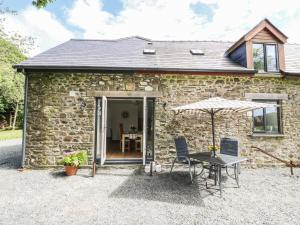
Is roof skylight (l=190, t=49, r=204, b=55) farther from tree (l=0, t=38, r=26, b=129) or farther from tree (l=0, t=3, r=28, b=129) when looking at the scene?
tree (l=0, t=38, r=26, b=129)

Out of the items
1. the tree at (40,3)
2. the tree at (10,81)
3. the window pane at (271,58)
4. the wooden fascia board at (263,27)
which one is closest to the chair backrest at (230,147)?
the window pane at (271,58)

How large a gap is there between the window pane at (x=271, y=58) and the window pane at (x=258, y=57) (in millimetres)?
237

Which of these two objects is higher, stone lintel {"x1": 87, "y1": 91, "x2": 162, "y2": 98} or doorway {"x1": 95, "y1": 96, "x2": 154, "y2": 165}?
stone lintel {"x1": 87, "y1": 91, "x2": 162, "y2": 98}

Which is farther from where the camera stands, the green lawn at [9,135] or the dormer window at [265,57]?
the green lawn at [9,135]

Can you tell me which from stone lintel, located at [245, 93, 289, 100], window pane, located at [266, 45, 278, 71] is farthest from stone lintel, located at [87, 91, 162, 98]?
window pane, located at [266, 45, 278, 71]

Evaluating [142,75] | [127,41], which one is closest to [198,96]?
[142,75]

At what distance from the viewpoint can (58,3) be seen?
14.7 ft

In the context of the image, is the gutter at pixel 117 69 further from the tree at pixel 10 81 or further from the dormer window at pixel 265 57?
the tree at pixel 10 81

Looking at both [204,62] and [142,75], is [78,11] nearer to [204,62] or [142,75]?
[142,75]

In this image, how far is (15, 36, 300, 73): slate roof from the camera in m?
7.10

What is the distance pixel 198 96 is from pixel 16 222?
632 centimetres

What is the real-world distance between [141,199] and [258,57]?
23.6 feet

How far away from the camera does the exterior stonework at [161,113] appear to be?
696cm

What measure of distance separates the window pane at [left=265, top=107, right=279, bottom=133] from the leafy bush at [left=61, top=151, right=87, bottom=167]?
7.08m
